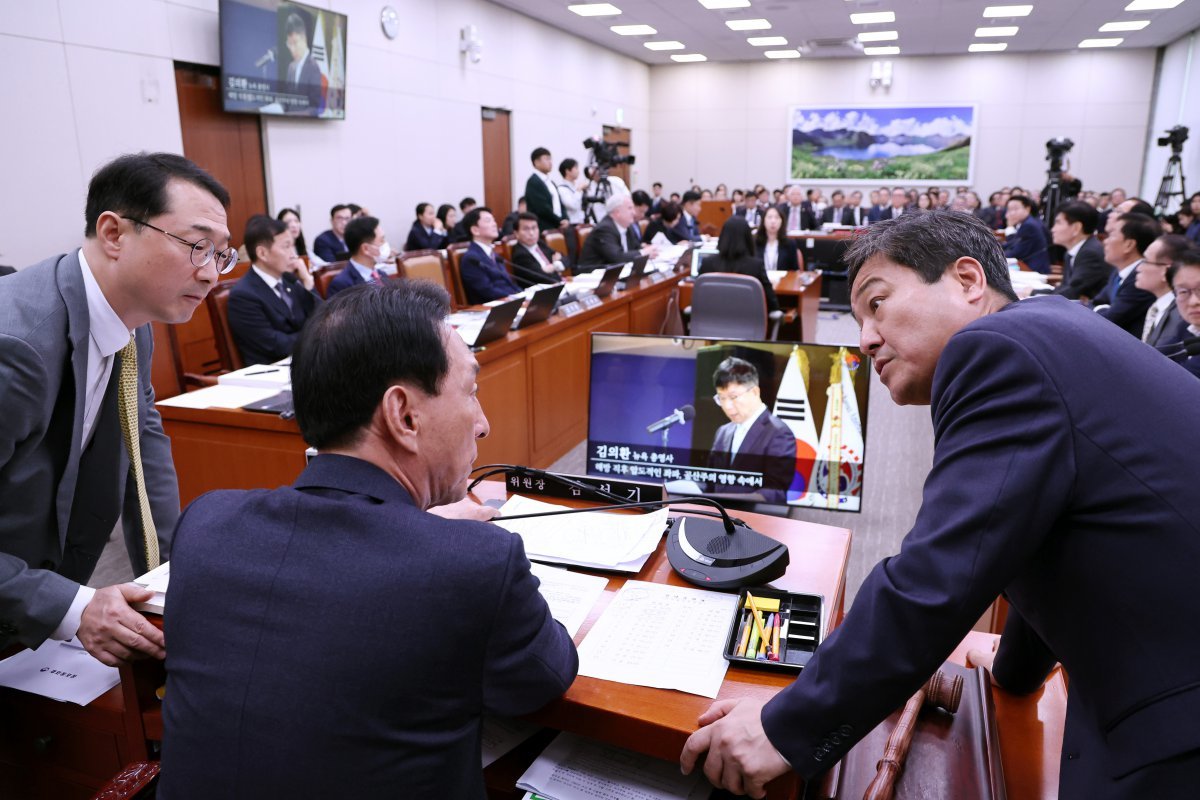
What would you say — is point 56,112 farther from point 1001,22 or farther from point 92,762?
point 1001,22

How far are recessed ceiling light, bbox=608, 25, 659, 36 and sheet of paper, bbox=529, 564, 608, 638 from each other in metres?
11.6

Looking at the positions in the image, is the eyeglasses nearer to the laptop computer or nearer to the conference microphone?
the conference microphone

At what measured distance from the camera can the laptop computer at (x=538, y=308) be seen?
367cm

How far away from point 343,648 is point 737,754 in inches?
18.0

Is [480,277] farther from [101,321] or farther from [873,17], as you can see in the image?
[873,17]

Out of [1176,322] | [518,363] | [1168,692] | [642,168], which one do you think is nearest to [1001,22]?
[642,168]

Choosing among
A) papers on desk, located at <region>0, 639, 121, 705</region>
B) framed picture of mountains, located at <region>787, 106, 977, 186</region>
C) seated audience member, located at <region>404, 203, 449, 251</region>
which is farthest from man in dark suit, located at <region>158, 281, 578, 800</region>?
framed picture of mountains, located at <region>787, 106, 977, 186</region>

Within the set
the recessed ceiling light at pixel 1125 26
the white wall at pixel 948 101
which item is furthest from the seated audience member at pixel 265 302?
the white wall at pixel 948 101

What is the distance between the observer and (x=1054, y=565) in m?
0.93

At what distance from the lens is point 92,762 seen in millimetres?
1414

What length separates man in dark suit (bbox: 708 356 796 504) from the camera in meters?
2.10

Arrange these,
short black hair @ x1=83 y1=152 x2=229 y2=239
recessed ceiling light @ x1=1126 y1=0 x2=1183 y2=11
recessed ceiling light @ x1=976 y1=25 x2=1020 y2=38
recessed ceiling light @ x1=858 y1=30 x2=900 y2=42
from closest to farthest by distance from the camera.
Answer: short black hair @ x1=83 y1=152 x2=229 y2=239, recessed ceiling light @ x1=1126 y1=0 x2=1183 y2=11, recessed ceiling light @ x1=976 y1=25 x2=1020 y2=38, recessed ceiling light @ x1=858 y1=30 x2=900 y2=42

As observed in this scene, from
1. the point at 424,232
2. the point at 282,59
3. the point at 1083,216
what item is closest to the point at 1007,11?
the point at 1083,216

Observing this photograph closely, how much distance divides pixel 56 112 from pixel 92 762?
15.6ft
